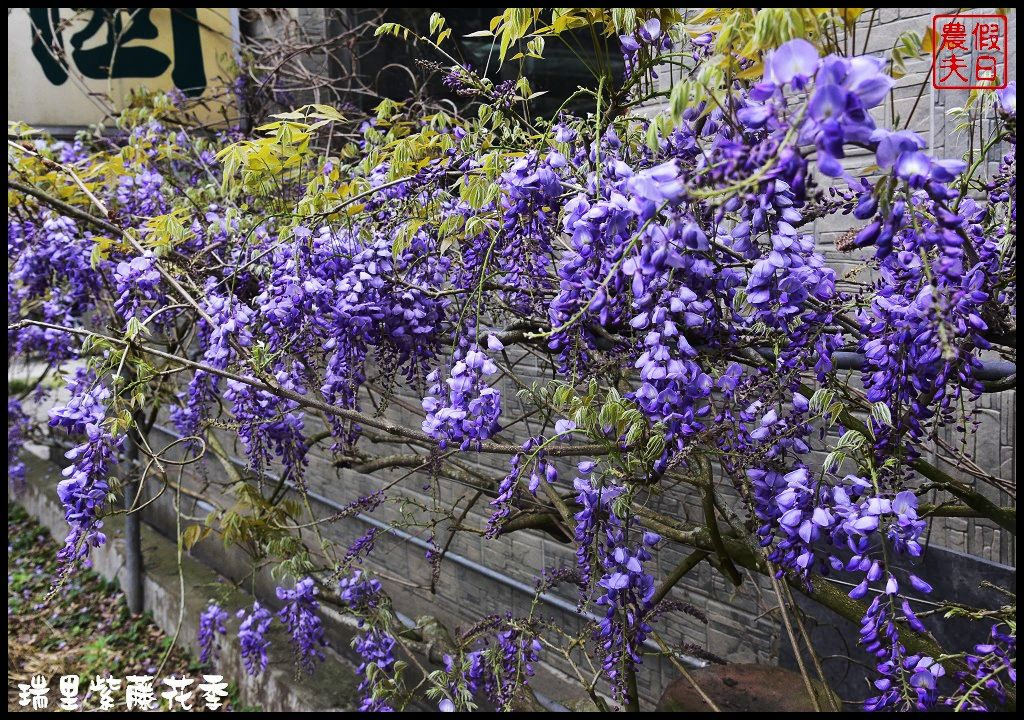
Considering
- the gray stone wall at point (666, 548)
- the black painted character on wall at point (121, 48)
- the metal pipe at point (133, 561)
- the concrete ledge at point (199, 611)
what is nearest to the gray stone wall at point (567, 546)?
the gray stone wall at point (666, 548)

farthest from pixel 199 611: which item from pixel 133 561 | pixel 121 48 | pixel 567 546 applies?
pixel 121 48

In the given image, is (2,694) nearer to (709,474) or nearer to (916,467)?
(709,474)

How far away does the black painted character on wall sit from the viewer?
4734mm

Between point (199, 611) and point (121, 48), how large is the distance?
11.6 ft

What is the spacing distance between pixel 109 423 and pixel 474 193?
1.13 metres

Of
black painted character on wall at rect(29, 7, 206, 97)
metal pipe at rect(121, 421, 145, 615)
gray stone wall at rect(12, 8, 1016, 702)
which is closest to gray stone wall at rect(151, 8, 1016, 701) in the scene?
gray stone wall at rect(12, 8, 1016, 702)

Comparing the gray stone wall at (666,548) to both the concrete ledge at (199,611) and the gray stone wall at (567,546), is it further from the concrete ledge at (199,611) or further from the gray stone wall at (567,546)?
the concrete ledge at (199,611)

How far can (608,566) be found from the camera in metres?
1.91

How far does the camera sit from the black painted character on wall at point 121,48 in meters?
4.73

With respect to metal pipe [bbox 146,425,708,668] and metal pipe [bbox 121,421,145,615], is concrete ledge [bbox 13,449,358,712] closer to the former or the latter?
metal pipe [bbox 121,421,145,615]

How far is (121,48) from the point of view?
Result: 4.93m

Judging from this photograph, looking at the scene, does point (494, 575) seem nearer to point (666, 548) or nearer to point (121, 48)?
point (666, 548)

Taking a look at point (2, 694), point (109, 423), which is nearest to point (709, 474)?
point (109, 423)

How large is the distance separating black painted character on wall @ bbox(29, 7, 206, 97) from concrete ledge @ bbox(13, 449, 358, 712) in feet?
10.3
